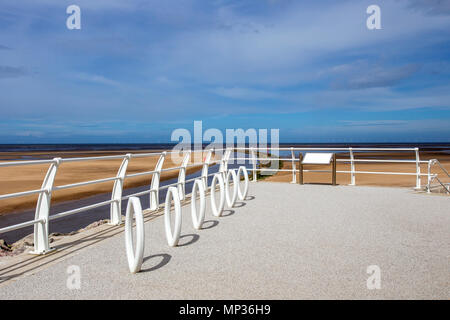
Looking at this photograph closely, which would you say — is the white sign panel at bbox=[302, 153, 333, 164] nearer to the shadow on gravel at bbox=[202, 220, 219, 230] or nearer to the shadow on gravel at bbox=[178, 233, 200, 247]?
the shadow on gravel at bbox=[202, 220, 219, 230]

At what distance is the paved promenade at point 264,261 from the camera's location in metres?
3.60

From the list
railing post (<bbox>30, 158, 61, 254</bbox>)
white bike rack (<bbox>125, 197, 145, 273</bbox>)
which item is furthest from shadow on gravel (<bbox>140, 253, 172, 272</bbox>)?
railing post (<bbox>30, 158, 61, 254</bbox>)

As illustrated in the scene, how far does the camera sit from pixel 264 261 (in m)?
4.48

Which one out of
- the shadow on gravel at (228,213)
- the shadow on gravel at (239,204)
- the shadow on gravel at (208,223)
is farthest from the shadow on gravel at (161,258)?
the shadow on gravel at (239,204)

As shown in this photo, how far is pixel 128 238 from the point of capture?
438 centimetres

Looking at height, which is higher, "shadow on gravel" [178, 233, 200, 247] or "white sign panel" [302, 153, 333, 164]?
"white sign panel" [302, 153, 333, 164]

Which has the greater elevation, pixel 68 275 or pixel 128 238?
pixel 128 238

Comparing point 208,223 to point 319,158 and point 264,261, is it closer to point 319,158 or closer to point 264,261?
point 264,261

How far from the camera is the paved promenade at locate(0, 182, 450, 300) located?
3.60 meters

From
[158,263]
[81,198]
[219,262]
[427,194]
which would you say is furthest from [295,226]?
[81,198]

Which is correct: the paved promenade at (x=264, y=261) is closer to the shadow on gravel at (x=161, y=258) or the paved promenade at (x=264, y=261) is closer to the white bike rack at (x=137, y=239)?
the shadow on gravel at (x=161, y=258)

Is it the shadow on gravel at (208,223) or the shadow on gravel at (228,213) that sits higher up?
the shadow on gravel at (228,213)

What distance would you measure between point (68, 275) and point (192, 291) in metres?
1.49
